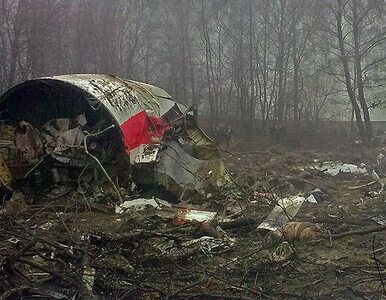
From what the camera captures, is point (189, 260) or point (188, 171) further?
point (188, 171)

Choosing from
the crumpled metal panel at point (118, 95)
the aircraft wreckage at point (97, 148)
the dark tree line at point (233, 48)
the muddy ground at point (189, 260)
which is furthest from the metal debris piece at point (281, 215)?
the dark tree line at point (233, 48)

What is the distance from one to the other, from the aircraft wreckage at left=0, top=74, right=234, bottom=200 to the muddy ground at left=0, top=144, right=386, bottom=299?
1449 mm

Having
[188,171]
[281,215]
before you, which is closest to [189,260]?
[281,215]

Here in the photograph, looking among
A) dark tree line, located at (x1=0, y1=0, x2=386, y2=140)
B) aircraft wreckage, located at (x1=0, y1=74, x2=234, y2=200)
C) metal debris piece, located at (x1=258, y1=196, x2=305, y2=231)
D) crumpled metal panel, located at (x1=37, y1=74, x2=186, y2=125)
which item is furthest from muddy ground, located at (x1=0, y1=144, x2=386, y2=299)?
dark tree line, located at (x1=0, y1=0, x2=386, y2=140)

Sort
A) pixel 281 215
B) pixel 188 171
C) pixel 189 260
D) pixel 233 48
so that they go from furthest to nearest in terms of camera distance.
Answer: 1. pixel 233 48
2. pixel 188 171
3. pixel 281 215
4. pixel 189 260

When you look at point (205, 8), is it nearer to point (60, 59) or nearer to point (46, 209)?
point (60, 59)

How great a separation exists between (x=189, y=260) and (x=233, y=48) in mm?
23242

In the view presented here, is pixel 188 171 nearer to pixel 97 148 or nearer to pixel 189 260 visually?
pixel 97 148

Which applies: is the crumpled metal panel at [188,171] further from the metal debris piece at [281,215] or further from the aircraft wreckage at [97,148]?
the metal debris piece at [281,215]

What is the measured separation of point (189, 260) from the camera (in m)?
4.82

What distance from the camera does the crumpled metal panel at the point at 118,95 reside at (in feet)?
28.3

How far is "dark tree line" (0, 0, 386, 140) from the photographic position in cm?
2483

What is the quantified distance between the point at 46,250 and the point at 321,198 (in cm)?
551

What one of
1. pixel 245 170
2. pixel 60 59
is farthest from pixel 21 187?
pixel 60 59
